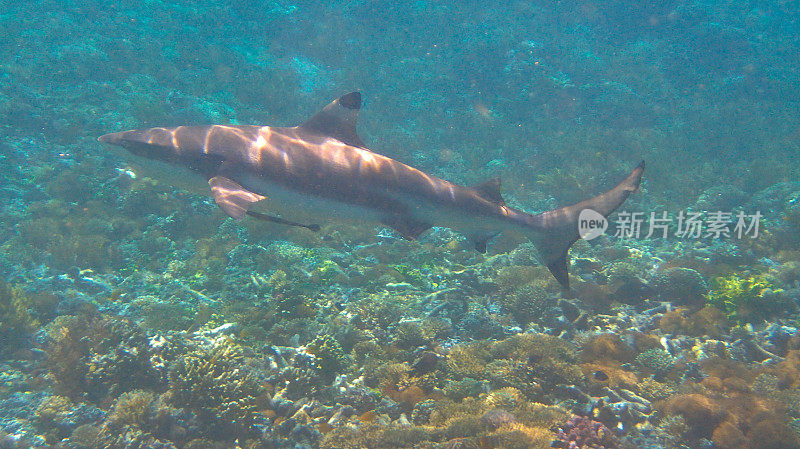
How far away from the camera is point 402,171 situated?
5418 mm

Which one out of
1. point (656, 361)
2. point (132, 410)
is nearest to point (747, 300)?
point (656, 361)

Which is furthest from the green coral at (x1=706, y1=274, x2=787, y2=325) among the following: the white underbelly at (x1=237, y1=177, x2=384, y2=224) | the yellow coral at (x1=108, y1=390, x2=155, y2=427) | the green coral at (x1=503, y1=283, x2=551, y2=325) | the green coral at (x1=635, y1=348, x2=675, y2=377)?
the yellow coral at (x1=108, y1=390, x2=155, y2=427)

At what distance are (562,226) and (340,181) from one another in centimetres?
336

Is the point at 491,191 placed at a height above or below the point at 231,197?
above

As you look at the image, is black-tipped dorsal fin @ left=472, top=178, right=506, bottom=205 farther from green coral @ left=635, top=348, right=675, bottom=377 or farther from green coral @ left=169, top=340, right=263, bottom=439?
green coral @ left=169, top=340, right=263, bottom=439

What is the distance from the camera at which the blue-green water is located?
468 cm

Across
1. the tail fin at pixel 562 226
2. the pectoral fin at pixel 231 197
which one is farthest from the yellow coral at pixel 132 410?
the tail fin at pixel 562 226

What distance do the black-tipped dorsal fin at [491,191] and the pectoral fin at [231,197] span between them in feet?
10.2

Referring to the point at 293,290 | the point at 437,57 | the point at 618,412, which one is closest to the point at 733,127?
the point at 437,57

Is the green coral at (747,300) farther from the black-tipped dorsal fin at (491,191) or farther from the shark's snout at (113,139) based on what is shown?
the shark's snout at (113,139)

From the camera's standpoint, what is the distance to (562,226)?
5.68 metres

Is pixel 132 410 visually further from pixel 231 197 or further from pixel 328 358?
pixel 231 197

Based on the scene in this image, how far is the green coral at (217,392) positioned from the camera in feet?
14.8

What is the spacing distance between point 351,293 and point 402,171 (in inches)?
155
